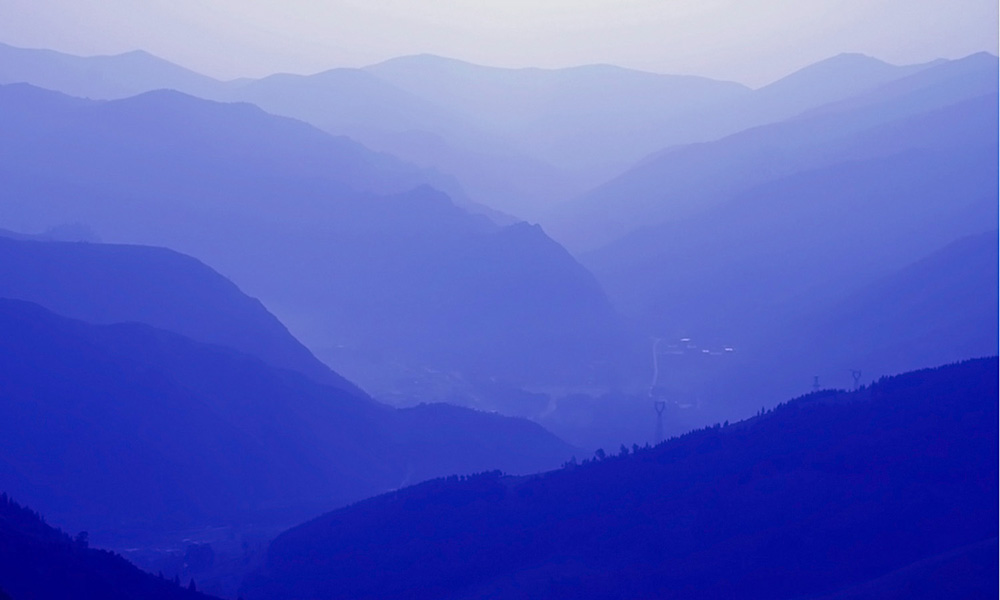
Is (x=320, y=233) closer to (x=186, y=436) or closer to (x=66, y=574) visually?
(x=186, y=436)

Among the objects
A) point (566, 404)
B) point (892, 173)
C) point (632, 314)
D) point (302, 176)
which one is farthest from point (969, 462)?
point (892, 173)

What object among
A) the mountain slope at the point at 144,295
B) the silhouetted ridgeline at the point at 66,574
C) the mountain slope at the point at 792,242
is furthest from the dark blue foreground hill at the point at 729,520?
the mountain slope at the point at 792,242

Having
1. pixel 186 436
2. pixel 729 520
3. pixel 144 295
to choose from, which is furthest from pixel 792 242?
pixel 729 520

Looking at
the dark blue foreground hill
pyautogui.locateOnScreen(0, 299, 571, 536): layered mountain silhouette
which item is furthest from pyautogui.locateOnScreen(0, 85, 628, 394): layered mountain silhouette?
the dark blue foreground hill

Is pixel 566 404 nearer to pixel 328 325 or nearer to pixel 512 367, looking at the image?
pixel 512 367

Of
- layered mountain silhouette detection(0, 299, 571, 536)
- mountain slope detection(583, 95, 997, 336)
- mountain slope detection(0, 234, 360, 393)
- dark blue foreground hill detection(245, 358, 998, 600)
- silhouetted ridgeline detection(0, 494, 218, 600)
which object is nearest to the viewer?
silhouetted ridgeline detection(0, 494, 218, 600)

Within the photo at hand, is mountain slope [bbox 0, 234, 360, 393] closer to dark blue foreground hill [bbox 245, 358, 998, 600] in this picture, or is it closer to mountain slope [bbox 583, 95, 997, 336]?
dark blue foreground hill [bbox 245, 358, 998, 600]

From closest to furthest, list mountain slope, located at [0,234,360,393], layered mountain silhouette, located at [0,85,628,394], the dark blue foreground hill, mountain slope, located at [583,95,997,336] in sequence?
the dark blue foreground hill → mountain slope, located at [0,234,360,393] → layered mountain silhouette, located at [0,85,628,394] → mountain slope, located at [583,95,997,336]
